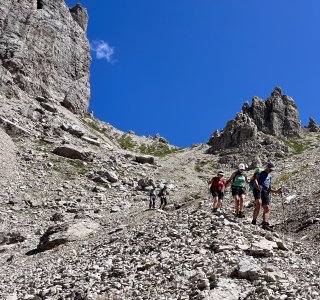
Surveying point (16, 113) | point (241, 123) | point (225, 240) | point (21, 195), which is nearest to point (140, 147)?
point (241, 123)

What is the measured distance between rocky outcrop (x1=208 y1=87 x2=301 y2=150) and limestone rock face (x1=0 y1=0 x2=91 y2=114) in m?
42.1

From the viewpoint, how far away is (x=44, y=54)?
308ft

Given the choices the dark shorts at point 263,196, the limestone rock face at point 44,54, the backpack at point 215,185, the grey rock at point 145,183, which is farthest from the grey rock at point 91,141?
the dark shorts at point 263,196

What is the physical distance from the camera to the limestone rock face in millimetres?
80375

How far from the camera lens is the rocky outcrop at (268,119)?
12262 cm

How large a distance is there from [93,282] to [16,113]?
180ft

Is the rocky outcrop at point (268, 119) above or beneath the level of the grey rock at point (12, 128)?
above

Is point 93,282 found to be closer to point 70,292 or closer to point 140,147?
point 70,292

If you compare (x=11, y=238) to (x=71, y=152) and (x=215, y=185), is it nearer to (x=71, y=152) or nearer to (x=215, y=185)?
(x=215, y=185)

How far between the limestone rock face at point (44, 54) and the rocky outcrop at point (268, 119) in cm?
4207

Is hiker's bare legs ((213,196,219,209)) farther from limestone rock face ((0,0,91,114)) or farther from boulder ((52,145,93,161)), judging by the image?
limestone rock face ((0,0,91,114))

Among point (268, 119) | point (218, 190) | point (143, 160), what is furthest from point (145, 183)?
point (268, 119)

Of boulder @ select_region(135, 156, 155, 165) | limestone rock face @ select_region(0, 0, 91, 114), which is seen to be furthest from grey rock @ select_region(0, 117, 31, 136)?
boulder @ select_region(135, 156, 155, 165)

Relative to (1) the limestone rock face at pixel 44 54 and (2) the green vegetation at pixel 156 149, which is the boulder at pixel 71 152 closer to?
(1) the limestone rock face at pixel 44 54
